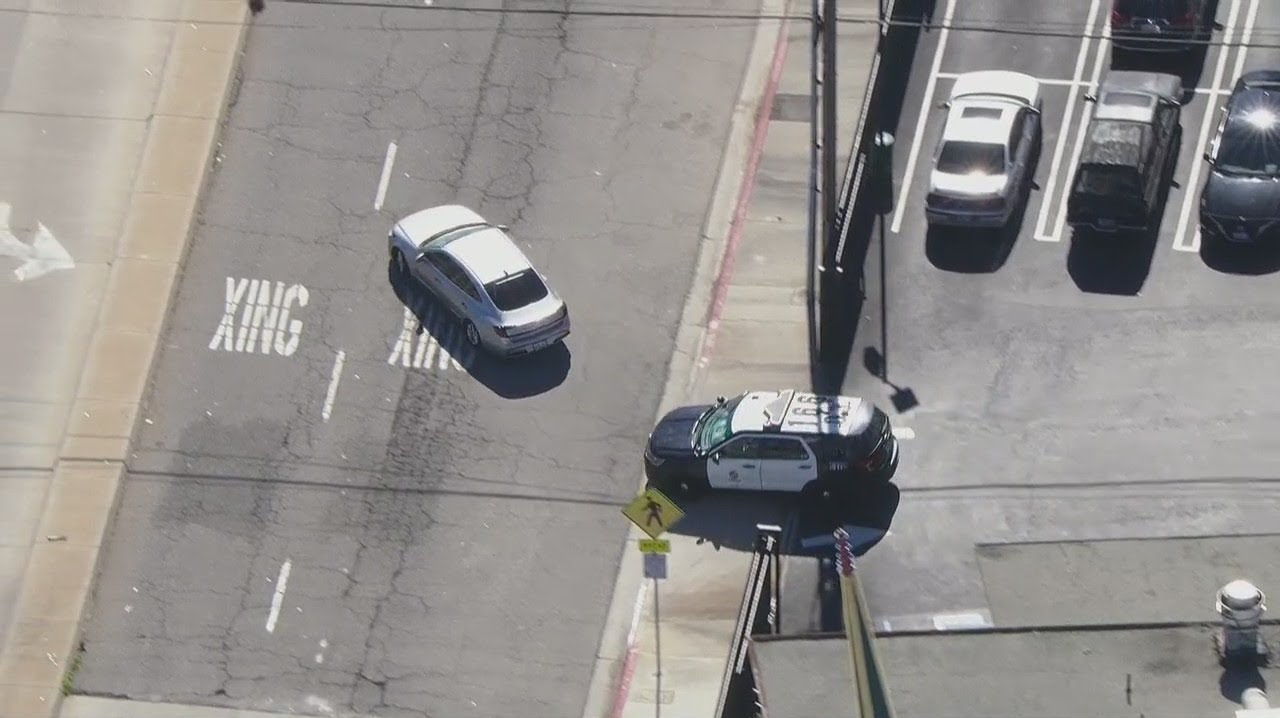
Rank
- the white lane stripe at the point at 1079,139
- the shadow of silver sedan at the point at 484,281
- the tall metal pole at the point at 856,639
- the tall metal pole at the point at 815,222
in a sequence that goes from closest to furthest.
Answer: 1. the tall metal pole at the point at 856,639
2. the tall metal pole at the point at 815,222
3. the shadow of silver sedan at the point at 484,281
4. the white lane stripe at the point at 1079,139

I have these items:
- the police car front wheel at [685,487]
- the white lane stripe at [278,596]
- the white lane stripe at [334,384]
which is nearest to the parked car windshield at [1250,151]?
the police car front wheel at [685,487]

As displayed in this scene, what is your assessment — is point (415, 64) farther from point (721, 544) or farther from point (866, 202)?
point (721, 544)

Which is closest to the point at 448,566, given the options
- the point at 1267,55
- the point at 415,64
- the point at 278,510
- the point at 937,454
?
the point at 278,510

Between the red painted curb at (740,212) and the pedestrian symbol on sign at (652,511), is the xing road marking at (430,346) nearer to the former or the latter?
the red painted curb at (740,212)

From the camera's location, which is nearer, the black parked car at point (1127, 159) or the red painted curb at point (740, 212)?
the red painted curb at point (740, 212)

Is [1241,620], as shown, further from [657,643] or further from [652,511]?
[657,643]

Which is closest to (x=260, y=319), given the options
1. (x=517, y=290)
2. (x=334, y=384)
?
(x=334, y=384)

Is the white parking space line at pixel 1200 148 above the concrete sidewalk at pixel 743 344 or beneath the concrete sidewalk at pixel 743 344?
above
